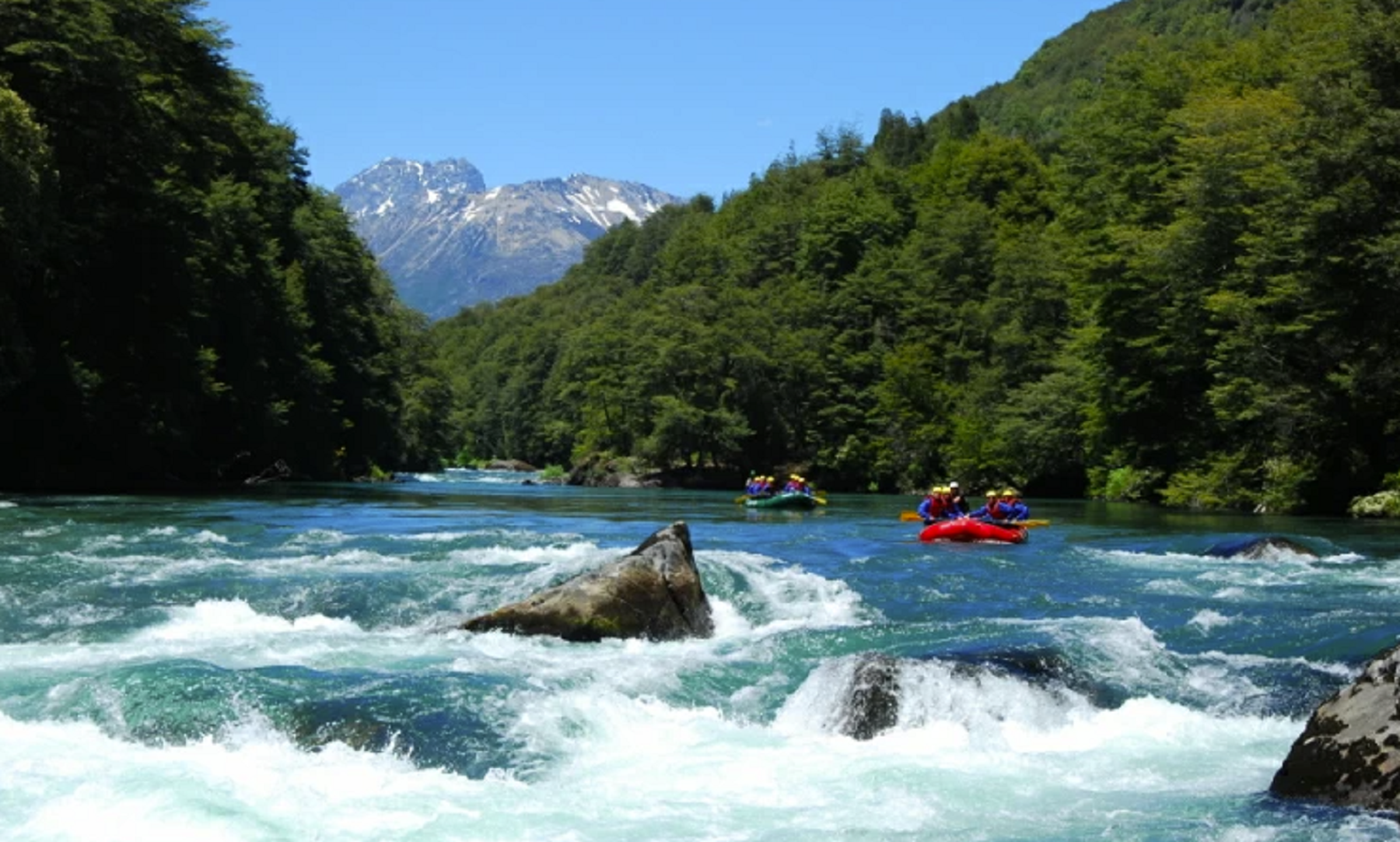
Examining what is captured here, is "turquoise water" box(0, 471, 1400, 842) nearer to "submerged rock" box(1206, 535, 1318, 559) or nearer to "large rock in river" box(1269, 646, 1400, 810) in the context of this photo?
"large rock in river" box(1269, 646, 1400, 810)

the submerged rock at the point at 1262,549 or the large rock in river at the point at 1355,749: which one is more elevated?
the submerged rock at the point at 1262,549

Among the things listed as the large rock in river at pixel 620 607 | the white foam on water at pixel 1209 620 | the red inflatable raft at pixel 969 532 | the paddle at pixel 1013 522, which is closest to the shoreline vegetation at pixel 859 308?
the paddle at pixel 1013 522

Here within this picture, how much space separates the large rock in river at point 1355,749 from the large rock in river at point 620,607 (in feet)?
22.0

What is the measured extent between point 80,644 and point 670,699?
5945mm

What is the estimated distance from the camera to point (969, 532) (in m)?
25.6

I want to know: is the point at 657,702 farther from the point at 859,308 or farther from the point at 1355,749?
the point at 859,308

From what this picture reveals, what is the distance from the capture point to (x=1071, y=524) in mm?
32500

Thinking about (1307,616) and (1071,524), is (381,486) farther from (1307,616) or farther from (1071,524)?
(1307,616)

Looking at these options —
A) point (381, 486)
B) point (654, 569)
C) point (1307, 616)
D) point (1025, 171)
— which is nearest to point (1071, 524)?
point (1307, 616)

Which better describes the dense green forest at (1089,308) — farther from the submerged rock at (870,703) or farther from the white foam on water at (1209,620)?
the submerged rock at (870,703)

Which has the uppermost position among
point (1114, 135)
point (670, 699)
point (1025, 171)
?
point (1025, 171)

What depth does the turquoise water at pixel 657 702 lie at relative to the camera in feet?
27.3

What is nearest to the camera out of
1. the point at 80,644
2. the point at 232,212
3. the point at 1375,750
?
the point at 1375,750

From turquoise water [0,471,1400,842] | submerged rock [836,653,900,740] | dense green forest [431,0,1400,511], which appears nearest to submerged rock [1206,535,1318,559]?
turquoise water [0,471,1400,842]
